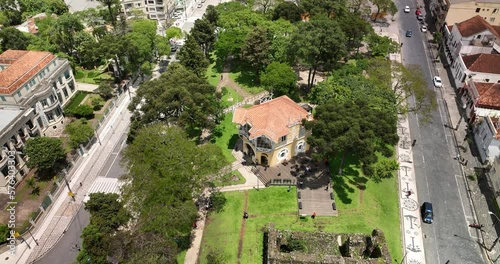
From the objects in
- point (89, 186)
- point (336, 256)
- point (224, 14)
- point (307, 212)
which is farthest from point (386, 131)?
point (224, 14)

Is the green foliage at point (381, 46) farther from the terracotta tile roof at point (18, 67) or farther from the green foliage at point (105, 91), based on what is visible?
the terracotta tile roof at point (18, 67)

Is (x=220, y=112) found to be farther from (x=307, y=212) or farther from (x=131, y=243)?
(x=131, y=243)

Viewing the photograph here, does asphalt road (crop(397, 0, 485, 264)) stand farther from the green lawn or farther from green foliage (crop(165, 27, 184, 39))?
green foliage (crop(165, 27, 184, 39))

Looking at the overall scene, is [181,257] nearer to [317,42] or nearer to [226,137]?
[226,137]

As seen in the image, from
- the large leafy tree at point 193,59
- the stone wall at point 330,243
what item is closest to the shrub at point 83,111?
the large leafy tree at point 193,59

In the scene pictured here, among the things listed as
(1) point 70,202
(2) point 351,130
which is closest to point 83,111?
(1) point 70,202

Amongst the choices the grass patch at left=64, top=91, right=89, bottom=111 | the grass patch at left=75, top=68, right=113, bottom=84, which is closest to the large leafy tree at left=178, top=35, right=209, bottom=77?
the grass patch at left=75, top=68, right=113, bottom=84
